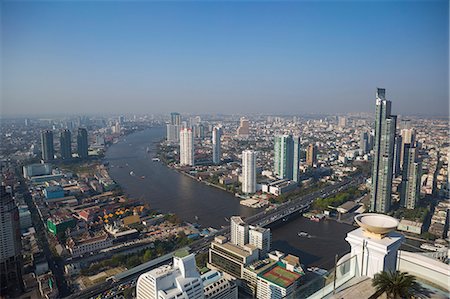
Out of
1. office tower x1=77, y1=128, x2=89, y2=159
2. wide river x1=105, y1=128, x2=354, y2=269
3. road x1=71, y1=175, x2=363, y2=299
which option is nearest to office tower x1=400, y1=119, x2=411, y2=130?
road x1=71, y1=175, x2=363, y2=299

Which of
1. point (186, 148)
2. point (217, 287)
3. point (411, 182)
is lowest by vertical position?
point (217, 287)

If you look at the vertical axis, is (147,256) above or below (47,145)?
below

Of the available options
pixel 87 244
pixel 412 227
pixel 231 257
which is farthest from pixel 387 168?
pixel 87 244

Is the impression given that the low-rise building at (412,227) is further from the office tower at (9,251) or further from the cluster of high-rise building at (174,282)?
the office tower at (9,251)

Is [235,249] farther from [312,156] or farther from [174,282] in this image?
[312,156]

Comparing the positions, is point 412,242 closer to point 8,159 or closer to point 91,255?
point 91,255

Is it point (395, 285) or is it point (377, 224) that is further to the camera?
point (377, 224)

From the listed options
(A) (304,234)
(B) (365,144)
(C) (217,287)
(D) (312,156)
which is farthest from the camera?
(B) (365,144)
